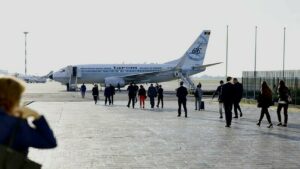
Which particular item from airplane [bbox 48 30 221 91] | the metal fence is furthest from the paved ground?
airplane [bbox 48 30 221 91]

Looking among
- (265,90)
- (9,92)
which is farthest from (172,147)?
(9,92)

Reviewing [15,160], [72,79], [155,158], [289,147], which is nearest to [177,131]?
[289,147]

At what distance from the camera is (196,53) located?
6275cm

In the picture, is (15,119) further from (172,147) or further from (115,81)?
(115,81)

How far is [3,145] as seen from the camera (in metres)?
3.38

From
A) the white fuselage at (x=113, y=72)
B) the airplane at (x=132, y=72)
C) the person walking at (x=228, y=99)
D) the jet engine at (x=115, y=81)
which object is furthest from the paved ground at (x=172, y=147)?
the white fuselage at (x=113, y=72)

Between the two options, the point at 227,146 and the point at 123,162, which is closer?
the point at 123,162

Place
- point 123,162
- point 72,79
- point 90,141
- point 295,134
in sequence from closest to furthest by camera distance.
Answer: point 123,162
point 90,141
point 295,134
point 72,79

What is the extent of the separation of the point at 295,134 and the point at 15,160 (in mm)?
12346

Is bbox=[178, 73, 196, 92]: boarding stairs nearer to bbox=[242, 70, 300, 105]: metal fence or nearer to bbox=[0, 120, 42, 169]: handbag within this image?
bbox=[242, 70, 300, 105]: metal fence

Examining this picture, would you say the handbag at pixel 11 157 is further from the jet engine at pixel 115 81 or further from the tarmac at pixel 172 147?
the jet engine at pixel 115 81

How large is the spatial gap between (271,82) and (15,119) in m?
33.8

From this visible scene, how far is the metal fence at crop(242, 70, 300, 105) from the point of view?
31.0 meters

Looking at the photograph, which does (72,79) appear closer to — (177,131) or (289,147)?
(177,131)
